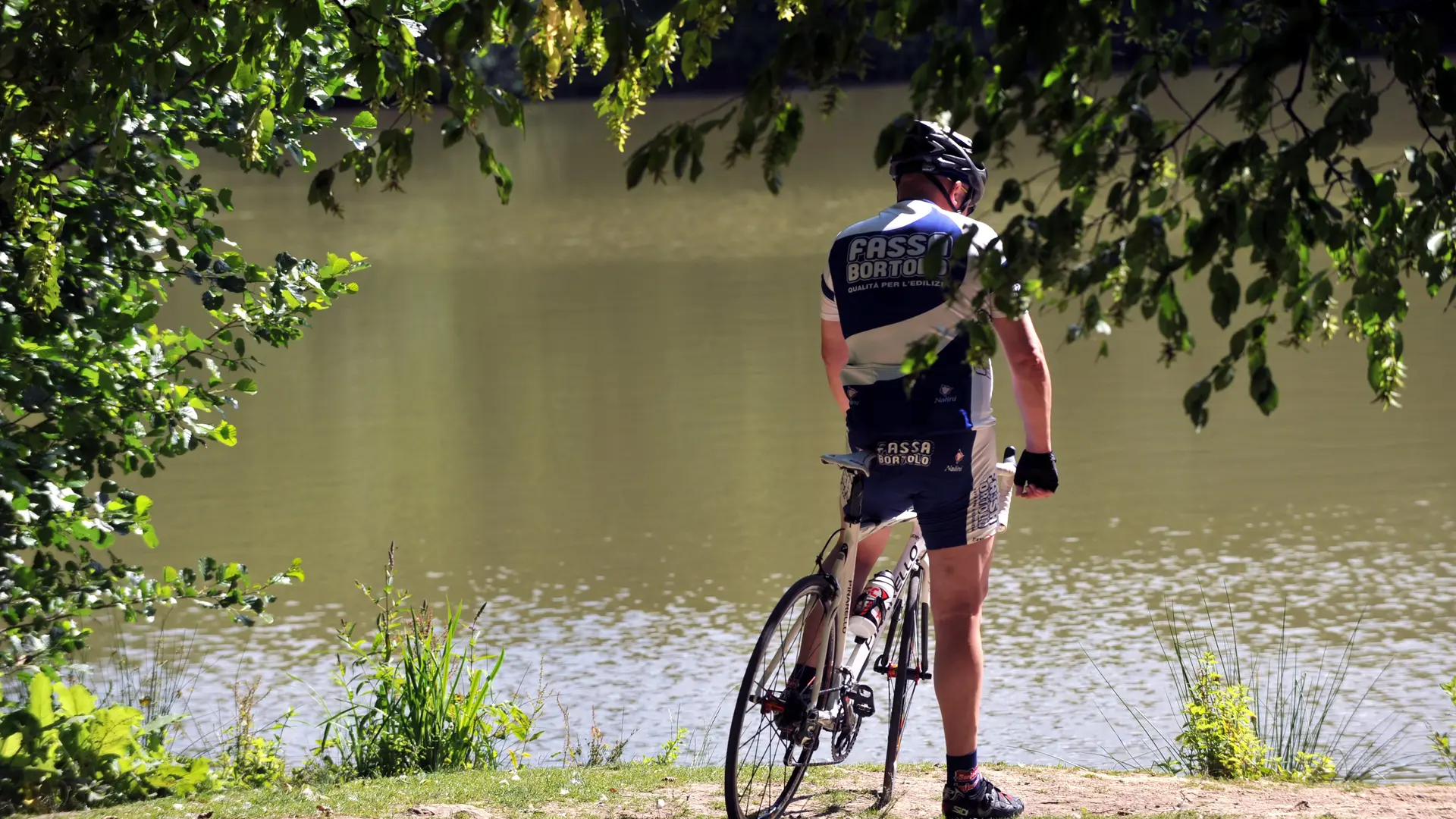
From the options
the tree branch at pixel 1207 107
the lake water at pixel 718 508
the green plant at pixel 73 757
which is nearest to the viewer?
the tree branch at pixel 1207 107

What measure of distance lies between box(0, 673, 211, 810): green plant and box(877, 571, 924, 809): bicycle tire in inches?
79.4

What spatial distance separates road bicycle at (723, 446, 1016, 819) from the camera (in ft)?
14.4

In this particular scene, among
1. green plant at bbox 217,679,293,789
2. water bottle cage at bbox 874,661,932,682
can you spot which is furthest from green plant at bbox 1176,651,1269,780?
green plant at bbox 217,679,293,789

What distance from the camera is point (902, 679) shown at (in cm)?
487

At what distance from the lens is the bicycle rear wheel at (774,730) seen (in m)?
4.34

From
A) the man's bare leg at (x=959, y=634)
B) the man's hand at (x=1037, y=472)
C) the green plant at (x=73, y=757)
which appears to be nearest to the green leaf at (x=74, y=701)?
the green plant at (x=73, y=757)

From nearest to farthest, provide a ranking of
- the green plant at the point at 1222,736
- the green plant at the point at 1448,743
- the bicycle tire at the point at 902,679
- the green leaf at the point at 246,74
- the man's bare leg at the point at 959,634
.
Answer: the green leaf at the point at 246,74 → the man's bare leg at the point at 959,634 → the bicycle tire at the point at 902,679 → the green plant at the point at 1448,743 → the green plant at the point at 1222,736

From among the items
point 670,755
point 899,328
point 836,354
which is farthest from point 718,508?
point 899,328

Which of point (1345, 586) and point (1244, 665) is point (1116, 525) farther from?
point (1244, 665)

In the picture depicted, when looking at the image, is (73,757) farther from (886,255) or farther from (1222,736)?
(1222,736)

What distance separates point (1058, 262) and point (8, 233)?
3261 millimetres

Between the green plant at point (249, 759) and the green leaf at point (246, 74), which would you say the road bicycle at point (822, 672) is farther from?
the green plant at point (249, 759)

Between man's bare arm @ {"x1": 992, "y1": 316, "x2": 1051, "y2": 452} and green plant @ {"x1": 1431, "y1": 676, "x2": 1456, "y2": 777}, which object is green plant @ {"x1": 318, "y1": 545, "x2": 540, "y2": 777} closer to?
man's bare arm @ {"x1": 992, "y1": 316, "x2": 1051, "y2": 452}

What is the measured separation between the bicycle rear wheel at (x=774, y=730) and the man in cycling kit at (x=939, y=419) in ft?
0.89
